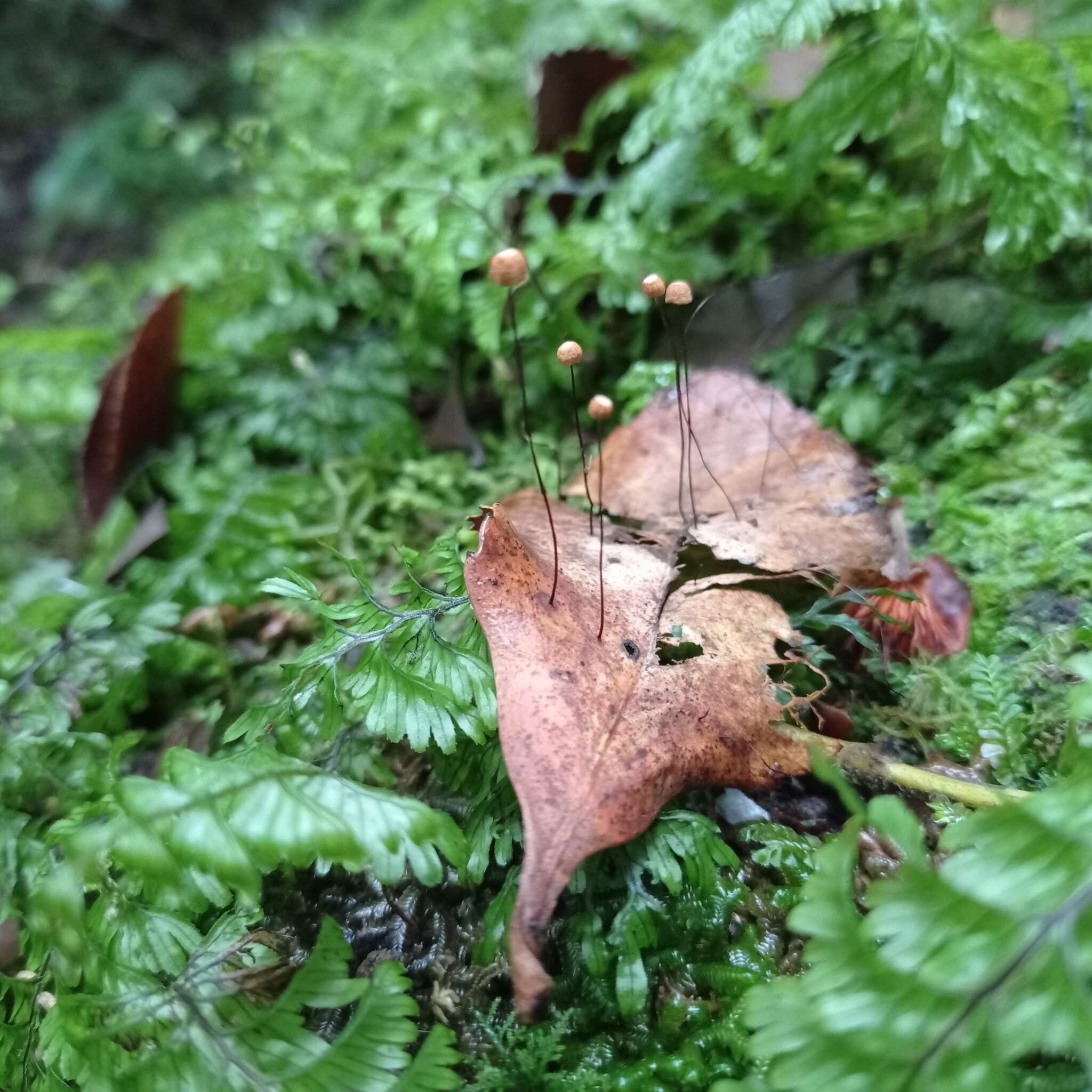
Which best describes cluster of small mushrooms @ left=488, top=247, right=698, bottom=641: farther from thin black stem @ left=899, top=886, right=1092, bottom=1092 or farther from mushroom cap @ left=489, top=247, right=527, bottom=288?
thin black stem @ left=899, top=886, right=1092, bottom=1092

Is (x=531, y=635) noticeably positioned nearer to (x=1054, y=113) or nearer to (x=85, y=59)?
(x=1054, y=113)

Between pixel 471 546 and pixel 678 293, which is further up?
pixel 678 293

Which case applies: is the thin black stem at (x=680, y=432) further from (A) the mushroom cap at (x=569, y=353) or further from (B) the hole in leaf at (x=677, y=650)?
(B) the hole in leaf at (x=677, y=650)

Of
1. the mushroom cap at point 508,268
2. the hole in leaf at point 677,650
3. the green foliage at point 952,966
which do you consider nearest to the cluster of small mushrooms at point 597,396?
Answer: the mushroom cap at point 508,268

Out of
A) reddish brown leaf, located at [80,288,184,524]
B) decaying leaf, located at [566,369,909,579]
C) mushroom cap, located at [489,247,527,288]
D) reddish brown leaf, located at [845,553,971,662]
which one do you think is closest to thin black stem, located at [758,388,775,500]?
decaying leaf, located at [566,369,909,579]


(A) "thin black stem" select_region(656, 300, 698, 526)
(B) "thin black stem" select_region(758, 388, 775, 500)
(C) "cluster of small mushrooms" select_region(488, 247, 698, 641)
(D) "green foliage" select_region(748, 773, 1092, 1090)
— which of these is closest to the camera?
(D) "green foliage" select_region(748, 773, 1092, 1090)

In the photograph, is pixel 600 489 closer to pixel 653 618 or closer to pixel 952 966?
pixel 653 618

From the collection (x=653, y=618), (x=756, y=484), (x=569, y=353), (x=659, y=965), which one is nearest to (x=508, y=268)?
(x=569, y=353)
